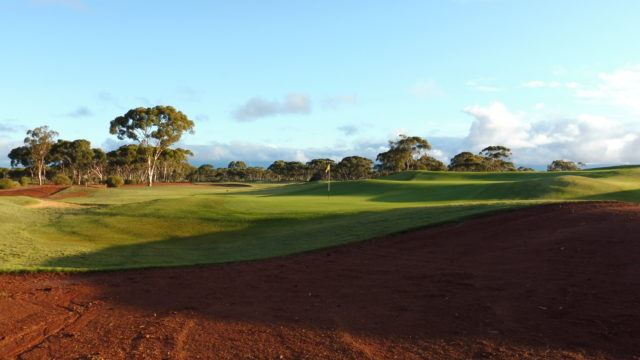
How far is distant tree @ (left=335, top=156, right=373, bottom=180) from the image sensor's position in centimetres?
12206

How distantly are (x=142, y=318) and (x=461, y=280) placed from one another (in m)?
6.73

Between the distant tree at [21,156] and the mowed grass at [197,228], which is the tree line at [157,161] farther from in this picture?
the mowed grass at [197,228]

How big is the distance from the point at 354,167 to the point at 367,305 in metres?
115

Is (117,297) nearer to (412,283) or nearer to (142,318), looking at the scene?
(142,318)

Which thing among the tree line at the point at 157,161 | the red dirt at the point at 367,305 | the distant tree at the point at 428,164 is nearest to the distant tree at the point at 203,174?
the tree line at the point at 157,161

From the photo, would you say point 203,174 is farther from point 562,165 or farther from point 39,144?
point 562,165

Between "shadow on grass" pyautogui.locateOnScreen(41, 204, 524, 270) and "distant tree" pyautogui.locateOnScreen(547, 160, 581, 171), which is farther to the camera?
"distant tree" pyautogui.locateOnScreen(547, 160, 581, 171)

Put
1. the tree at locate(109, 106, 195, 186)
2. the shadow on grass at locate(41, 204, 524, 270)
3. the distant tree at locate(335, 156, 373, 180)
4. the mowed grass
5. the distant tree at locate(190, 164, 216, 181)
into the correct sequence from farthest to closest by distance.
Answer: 1. the distant tree at locate(190, 164, 216, 181)
2. the distant tree at locate(335, 156, 373, 180)
3. the tree at locate(109, 106, 195, 186)
4. the mowed grass
5. the shadow on grass at locate(41, 204, 524, 270)

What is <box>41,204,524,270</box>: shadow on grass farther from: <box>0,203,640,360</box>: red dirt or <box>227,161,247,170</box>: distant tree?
<box>227,161,247,170</box>: distant tree

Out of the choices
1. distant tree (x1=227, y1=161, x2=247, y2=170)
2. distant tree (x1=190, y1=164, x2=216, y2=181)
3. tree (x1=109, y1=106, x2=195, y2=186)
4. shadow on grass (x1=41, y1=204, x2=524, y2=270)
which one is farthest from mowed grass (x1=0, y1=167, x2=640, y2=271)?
distant tree (x1=227, y1=161, x2=247, y2=170)

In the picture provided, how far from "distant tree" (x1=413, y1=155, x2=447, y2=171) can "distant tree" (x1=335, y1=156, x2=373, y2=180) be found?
19775 mm

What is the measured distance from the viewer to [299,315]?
766 cm

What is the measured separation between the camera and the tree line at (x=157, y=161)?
241 feet

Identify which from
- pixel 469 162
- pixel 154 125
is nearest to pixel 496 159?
pixel 469 162
